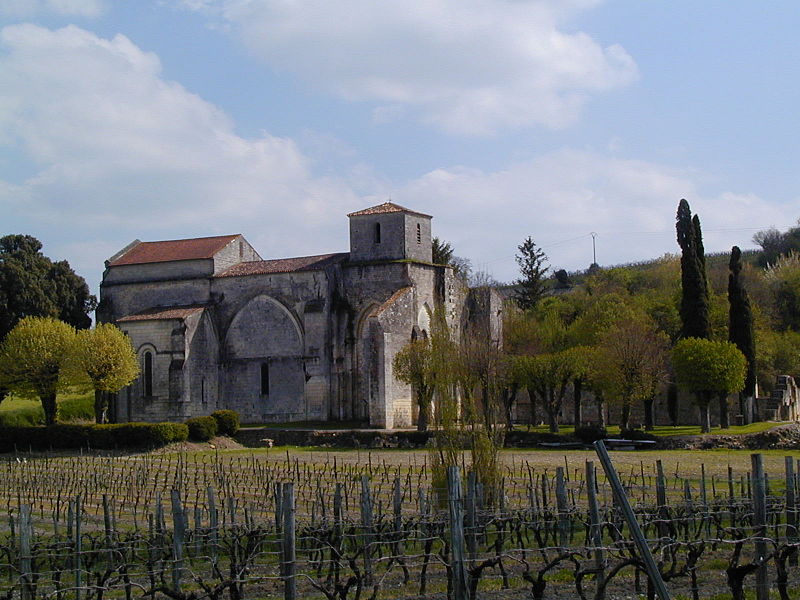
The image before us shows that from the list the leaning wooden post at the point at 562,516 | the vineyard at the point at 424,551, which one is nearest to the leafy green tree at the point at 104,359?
the vineyard at the point at 424,551

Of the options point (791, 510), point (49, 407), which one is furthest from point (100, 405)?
point (791, 510)

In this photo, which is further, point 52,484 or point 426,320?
point 426,320

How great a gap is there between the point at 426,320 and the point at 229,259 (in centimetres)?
1188

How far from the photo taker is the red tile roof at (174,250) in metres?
54.8

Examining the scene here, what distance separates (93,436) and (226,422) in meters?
5.98

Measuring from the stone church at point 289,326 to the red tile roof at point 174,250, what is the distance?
0.66 metres

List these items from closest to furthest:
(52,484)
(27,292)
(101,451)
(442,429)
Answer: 1. (442,429)
2. (52,484)
3. (101,451)
4. (27,292)

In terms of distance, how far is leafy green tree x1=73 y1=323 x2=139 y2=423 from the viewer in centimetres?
4775

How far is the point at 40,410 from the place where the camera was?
2106 inches

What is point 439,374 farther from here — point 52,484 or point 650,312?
point 650,312

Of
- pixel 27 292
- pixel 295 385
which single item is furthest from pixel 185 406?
pixel 27 292

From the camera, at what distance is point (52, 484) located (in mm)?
30859

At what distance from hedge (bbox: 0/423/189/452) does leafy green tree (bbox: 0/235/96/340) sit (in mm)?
17292

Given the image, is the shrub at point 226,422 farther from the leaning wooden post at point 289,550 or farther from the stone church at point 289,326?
the leaning wooden post at point 289,550
